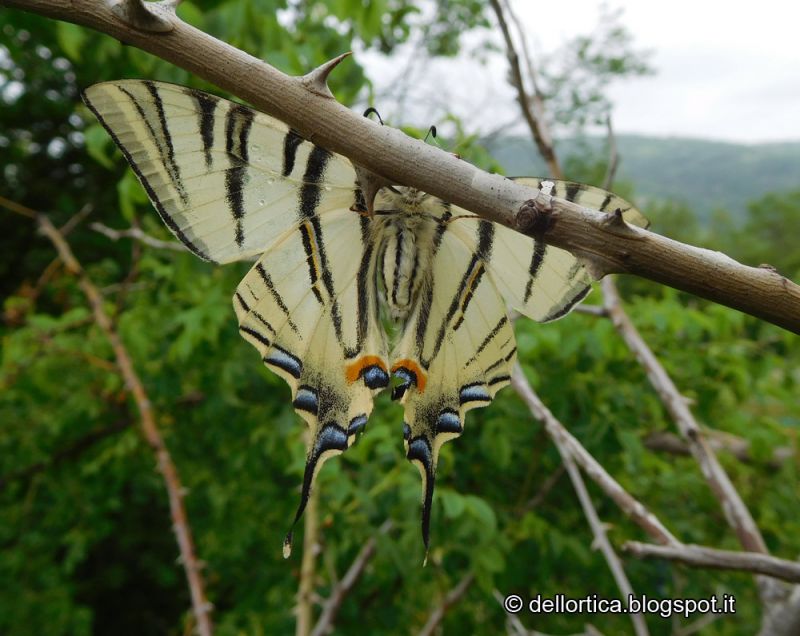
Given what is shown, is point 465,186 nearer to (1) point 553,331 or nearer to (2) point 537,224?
(2) point 537,224

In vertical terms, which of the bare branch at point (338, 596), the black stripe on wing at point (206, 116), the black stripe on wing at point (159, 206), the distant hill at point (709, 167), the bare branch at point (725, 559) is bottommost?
the bare branch at point (338, 596)

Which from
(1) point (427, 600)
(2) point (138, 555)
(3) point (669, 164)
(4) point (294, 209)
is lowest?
(2) point (138, 555)

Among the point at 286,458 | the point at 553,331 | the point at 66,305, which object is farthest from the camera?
the point at 66,305

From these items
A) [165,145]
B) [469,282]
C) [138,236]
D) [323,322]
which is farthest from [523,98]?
[138,236]

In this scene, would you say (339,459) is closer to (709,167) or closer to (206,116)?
(206,116)

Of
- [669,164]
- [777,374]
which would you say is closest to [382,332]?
[777,374]

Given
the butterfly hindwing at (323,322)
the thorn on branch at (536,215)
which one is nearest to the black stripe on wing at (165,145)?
the butterfly hindwing at (323,322)

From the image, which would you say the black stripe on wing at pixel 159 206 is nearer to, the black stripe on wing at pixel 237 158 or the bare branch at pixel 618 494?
the black stripe on wing at pixel 237 158
